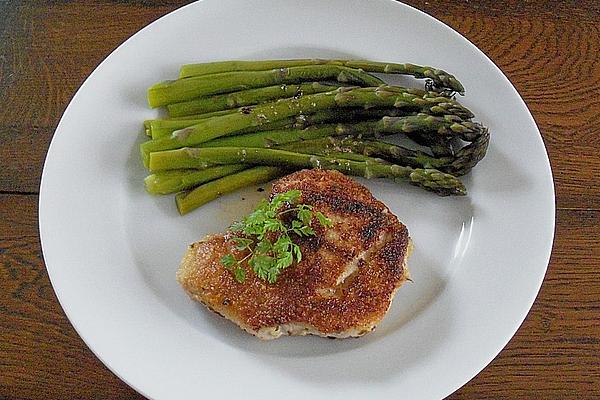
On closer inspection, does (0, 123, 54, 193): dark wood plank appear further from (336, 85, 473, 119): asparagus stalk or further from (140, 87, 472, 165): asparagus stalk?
(336, 85, 473, 119): asparagus stalk

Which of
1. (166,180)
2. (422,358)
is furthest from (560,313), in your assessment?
(166,180)

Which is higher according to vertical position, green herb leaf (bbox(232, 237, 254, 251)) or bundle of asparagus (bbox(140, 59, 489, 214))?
bundle of asparagus (bbox(140, 59, 489, 214))

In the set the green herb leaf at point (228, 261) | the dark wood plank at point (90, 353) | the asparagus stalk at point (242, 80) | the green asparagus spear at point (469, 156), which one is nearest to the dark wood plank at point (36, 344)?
the dark wood plank at point (90, 353)

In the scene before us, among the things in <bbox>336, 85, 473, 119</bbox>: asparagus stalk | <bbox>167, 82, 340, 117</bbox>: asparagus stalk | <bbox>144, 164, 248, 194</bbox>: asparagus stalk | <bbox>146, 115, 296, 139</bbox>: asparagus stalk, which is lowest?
<bbox>144, 164, 248, 194</bbox>: asparagus stalk

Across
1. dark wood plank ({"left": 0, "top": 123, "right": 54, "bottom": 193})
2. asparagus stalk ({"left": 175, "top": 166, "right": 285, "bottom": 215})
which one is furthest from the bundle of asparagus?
dark wood plank ({"left": 0, "top": 123, "right": 54, "bottom": 193})

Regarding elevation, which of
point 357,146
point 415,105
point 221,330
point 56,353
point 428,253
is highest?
point 415,105

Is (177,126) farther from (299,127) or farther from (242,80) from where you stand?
(299,127)

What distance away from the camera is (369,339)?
2.60 m

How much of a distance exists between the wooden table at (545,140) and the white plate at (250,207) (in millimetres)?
227

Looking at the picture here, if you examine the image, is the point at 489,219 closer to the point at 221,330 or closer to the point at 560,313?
the point at 560,313

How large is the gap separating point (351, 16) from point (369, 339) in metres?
1.36

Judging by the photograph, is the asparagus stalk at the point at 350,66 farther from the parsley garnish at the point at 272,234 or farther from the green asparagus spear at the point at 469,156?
the parsley garnish at the point at 272,234

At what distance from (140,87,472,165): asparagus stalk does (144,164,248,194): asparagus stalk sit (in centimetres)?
10

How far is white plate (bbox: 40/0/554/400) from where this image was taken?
2486mm
